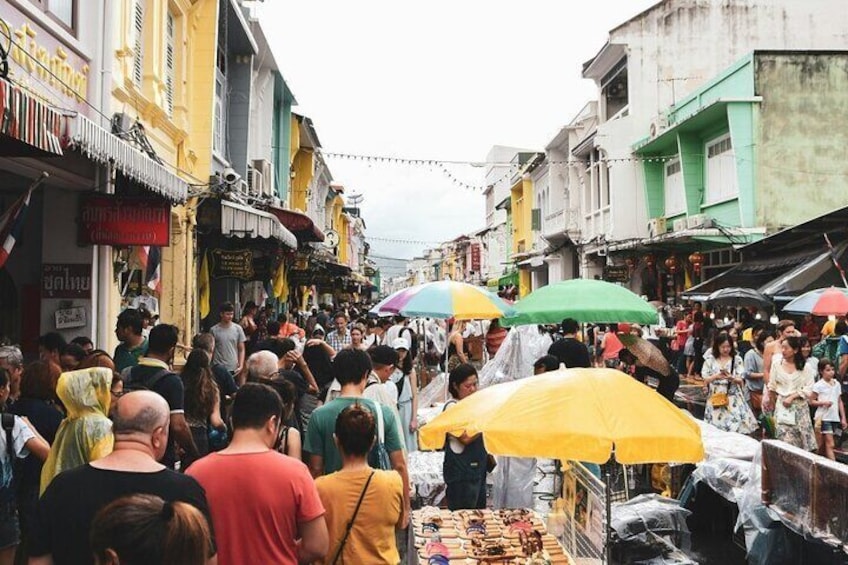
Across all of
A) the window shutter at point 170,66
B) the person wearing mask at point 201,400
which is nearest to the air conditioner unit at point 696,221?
the window shutter at point 170,66

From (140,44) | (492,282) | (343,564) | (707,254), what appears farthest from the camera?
Answer: (492,282)

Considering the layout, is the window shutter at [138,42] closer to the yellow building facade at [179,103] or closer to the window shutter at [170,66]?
the yellow building facade at [179,103]

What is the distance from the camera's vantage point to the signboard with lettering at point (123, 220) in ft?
29.1

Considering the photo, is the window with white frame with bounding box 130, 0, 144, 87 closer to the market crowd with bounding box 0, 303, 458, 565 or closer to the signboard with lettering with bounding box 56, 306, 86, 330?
the signboard with lettering with bounding box 56, 306, 86, 330

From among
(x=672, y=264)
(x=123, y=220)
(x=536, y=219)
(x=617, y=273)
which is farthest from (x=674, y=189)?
(x=123, y=220)

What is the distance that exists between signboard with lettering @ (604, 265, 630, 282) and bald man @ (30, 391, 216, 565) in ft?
73.0

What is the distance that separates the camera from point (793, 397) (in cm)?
969

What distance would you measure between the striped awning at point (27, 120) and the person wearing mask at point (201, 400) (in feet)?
6.01

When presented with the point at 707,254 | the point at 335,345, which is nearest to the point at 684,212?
the point at 707,254

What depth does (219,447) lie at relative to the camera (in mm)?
5992

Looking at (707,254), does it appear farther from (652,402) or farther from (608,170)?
(652,402)

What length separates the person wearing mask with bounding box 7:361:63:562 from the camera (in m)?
5.05

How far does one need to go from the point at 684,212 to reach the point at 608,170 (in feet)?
15.2

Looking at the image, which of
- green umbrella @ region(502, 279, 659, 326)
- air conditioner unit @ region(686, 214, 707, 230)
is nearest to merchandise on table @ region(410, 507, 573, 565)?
green umbrella @ region(502, 279, 659, 326)
